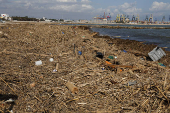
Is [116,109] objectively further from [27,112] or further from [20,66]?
[20,66]

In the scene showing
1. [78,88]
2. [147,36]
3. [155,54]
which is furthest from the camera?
[147,36]

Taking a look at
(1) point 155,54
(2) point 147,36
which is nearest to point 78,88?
(1) point 155,54

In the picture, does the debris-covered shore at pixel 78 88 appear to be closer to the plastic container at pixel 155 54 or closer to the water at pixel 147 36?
the plastic container at pixel 155 54

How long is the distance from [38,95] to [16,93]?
0.64 metres

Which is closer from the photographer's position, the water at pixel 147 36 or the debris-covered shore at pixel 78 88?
the debris-covered shore at pixel 78 88

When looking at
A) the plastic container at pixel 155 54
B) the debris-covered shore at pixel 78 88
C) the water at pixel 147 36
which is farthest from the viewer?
the water at pixel 147 36

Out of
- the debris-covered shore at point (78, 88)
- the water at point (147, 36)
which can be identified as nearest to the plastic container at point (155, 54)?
the debris-covered shore at point (78, 88)

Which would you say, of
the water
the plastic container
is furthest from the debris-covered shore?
the water

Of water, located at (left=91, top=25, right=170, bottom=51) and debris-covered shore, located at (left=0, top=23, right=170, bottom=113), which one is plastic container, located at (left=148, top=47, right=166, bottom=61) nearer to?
debris-covered shore, located at (left=0, top=23, right=170, bottom=113)

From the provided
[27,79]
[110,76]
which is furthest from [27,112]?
[110,76]

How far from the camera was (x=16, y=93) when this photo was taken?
3.59m

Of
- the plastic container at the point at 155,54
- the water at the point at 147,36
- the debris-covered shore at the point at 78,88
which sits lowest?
the debris-covered shore at the point at 78,88

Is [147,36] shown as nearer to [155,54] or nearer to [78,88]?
[155,54]

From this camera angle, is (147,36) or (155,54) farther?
(147,36)
